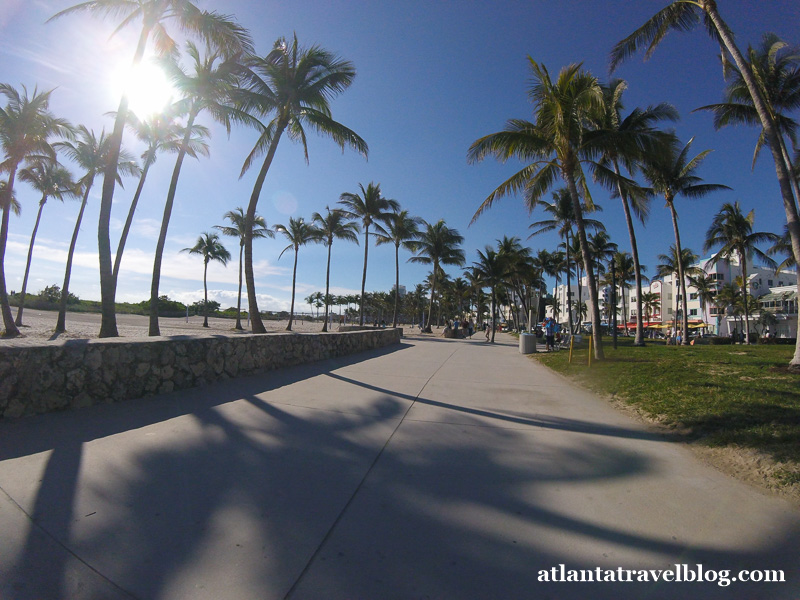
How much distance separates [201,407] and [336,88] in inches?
476

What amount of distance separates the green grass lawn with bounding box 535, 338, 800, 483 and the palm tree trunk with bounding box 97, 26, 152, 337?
450 inches

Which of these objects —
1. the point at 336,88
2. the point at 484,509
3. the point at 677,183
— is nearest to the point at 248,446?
the point at 484,509

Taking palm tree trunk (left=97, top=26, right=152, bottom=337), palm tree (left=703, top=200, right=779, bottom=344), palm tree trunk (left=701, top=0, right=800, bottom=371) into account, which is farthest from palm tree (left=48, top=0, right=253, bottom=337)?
palm tree (left=703, top=200, right=779, bottom=344)

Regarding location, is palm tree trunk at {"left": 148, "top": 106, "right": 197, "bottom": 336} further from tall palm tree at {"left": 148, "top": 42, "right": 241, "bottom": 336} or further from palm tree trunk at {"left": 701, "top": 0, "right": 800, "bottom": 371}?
palm tree trunk at {"left": 701, "top": 0, "right": 800, "bottom": 371}

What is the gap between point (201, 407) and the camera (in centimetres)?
552

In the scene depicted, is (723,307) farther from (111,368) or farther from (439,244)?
(111,368)

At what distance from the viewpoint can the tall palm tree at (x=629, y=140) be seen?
11258mm

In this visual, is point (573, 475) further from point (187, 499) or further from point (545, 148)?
point (545, 148)

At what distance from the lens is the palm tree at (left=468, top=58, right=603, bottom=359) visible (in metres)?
11.3

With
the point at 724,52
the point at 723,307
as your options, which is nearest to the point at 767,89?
the point at 724,52

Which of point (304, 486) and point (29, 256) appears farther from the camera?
point (29, 256)

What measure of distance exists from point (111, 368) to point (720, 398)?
8.57 meters

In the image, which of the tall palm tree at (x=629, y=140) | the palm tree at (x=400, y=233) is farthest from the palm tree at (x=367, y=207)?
the tall palm tree at (x=629, y=140)

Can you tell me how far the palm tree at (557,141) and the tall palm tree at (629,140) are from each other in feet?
2.23
